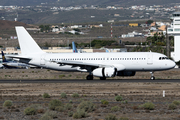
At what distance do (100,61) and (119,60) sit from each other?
297cm

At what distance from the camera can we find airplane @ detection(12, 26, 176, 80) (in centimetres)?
5331

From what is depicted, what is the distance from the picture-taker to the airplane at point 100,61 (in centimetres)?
5331

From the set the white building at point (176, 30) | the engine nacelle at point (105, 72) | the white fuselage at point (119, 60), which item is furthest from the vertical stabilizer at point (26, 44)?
the white building at point (176, 30)

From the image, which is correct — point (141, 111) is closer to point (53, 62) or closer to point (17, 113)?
point (17, 113)

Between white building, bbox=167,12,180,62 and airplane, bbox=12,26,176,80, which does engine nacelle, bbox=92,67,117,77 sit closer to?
airplane, bbox=12,26,176,80

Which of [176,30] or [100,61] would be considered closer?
[100,61]

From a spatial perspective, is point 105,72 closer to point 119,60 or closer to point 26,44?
point 119,60

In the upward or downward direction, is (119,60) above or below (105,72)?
above

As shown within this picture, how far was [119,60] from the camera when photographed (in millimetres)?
54188

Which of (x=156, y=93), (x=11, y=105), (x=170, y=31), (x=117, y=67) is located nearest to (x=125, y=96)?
(x=156, y=93)

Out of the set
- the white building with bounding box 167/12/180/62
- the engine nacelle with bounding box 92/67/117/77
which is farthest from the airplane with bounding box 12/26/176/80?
the white building with bounding box 167/12/180/62

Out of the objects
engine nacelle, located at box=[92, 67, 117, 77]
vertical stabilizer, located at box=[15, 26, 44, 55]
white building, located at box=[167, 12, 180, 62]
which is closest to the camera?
engine nacelle, located at box=[92, 67, 117, 77]

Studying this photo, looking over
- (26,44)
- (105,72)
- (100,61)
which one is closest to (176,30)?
(100,61)

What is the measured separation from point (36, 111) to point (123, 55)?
30104mm
